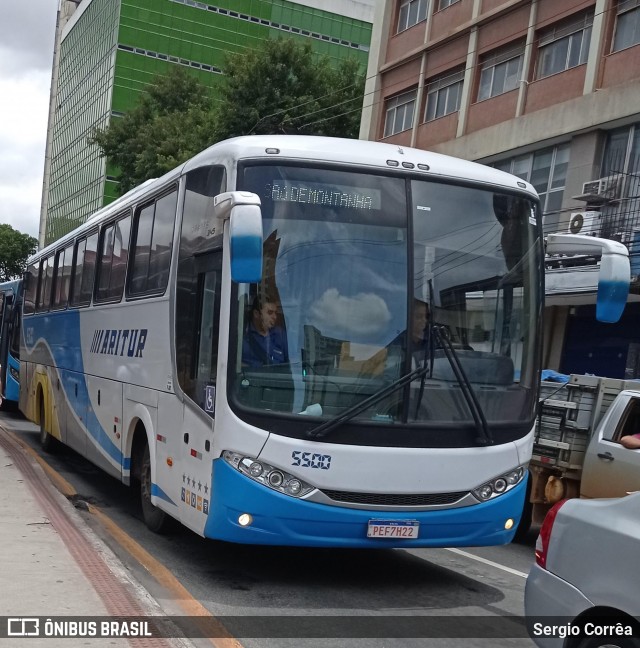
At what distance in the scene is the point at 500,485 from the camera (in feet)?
24.9

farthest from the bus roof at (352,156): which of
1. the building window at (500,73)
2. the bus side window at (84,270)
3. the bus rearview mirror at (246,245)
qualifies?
the building window at (500,73)

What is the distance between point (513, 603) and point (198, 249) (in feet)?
12.4

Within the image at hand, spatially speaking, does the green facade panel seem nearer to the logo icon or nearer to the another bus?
the another bus

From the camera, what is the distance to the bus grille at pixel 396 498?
711cm

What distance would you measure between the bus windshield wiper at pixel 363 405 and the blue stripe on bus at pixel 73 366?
4145 mm

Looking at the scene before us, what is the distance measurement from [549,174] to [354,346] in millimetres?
17270

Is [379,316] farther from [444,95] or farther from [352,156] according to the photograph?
[444,95]

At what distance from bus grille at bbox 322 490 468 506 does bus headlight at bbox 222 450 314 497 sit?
6.9 inches

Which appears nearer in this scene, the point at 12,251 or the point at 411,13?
the point at 411,13

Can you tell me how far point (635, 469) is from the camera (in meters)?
9.36

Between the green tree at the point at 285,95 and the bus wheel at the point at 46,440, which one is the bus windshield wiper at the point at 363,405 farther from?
the green tree at the point at 285,95

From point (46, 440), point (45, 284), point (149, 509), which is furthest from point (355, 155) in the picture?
point (45, 284)

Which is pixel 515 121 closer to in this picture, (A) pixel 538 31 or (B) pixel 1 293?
(A) pixel 538 31

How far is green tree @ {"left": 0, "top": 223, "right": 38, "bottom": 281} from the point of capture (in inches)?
4402
